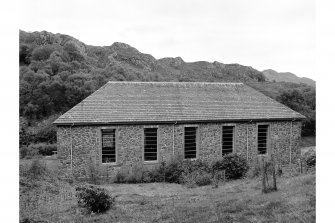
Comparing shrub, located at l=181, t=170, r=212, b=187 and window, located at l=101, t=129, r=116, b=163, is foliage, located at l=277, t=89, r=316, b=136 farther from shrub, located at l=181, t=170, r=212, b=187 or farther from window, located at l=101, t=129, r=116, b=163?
window, located at l=101, t=129, r=116, b=163

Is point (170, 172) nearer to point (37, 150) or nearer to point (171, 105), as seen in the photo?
point (171, 105)

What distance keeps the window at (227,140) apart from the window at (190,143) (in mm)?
1987

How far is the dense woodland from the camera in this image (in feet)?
129

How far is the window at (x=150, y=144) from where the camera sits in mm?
19309

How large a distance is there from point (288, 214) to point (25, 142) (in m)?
29.7

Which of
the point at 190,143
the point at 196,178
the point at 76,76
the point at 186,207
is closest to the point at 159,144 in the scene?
the point at 190,143

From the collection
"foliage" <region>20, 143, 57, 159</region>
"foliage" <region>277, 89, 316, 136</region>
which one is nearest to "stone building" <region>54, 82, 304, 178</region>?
"foliage" <region>20, 143, 57, 159</region>

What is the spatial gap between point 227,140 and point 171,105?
436 centimetres

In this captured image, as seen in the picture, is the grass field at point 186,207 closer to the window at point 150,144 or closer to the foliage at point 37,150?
the window at point 150,144

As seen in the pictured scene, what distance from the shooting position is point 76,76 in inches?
1658

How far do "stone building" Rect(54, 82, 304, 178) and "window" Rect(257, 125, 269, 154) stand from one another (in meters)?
0.07

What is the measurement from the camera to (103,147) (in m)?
18.8

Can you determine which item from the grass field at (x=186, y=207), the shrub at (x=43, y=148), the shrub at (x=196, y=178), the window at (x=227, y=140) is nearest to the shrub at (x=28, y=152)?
the shrub at (x=43, y=148)
